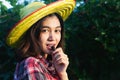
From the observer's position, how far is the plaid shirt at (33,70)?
306 cm

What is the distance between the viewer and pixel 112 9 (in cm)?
559

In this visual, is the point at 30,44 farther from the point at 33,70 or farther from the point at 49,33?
the point at 33,70

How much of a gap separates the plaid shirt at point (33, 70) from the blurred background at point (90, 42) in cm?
210

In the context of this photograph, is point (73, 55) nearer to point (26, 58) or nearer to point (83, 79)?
point (83, 79)

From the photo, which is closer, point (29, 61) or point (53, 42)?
point (29, 61)

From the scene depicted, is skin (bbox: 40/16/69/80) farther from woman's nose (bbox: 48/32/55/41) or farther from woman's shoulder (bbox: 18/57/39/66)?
woman's shoulder (bbox: 18/57/39/66)

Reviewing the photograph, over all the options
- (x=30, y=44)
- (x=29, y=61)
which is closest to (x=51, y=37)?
(x=30, y=44)

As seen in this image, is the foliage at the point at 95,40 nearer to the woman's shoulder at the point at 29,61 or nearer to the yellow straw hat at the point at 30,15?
the yellow straw hat at the point at 30,15

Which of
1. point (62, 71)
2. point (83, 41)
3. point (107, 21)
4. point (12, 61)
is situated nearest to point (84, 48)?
point (83, 41)

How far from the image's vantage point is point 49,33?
3.33 m

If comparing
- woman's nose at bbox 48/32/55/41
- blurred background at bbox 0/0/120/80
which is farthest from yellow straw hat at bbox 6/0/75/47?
blurred background at bbox 0/0/120/80

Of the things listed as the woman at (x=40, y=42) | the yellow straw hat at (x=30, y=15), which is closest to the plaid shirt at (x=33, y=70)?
the woman at (x=40, y=42)

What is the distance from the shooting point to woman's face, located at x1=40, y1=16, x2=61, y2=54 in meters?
3.29

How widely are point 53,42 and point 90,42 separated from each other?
2279 mm
